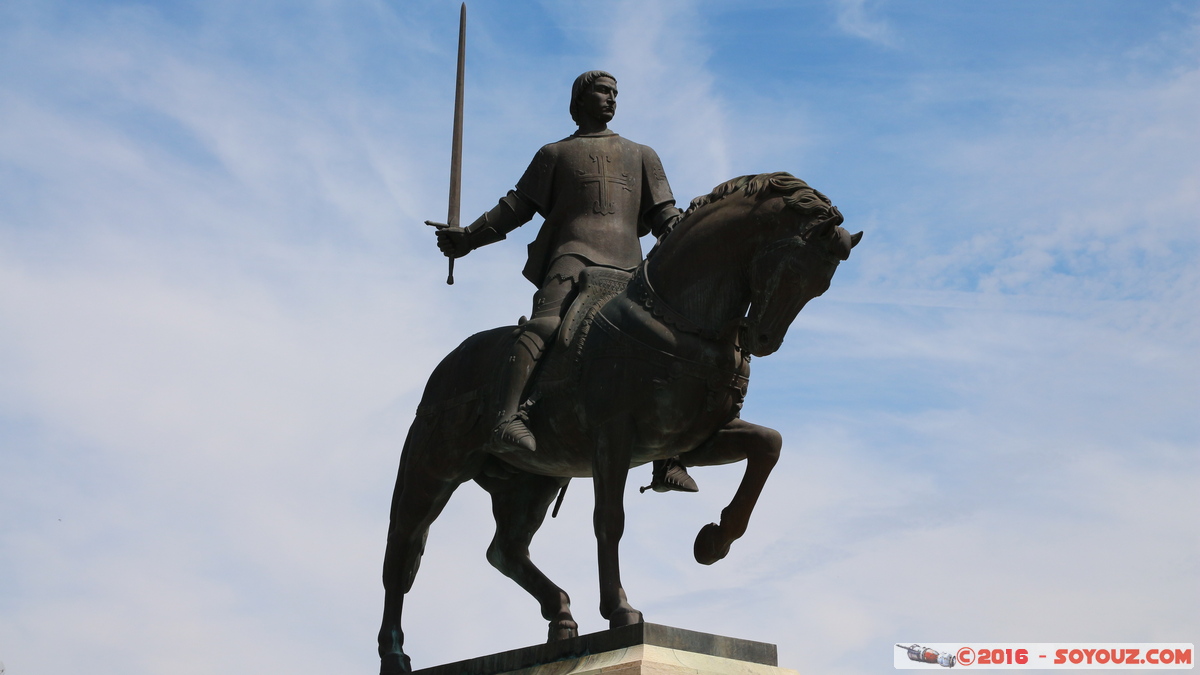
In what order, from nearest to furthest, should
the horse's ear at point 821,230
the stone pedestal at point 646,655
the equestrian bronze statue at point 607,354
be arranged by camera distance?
1. the stone pedestal at point 646,655
2. the horse's ear at point 821,230
3. the equestrian bronze statue at point 607,354

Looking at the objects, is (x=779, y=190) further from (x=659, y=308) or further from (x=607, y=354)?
(x=607, y=354)

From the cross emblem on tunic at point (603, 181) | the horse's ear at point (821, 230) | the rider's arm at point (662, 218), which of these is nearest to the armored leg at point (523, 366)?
the cross emblem on tunic at point (603, 181)

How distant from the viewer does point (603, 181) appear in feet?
32.0

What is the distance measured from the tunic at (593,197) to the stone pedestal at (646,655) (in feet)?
8.61

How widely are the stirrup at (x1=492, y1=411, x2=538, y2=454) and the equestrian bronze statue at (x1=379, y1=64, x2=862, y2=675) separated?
1cm

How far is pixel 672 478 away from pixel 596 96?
2731mm

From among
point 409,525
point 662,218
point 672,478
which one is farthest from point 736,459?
point 409,525

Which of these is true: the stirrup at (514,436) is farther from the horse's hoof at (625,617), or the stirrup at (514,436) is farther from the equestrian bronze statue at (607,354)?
the horse's hoof at (625,617)

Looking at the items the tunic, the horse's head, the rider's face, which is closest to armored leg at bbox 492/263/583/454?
the tunic

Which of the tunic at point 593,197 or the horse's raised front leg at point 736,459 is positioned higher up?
the tunic at point 593,197

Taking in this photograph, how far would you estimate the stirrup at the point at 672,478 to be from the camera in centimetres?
930

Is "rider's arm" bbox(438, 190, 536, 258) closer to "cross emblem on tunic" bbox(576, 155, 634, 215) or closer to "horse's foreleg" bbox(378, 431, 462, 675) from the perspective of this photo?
"cross emblem on tunic" bbox(576, 155, 634, 215)

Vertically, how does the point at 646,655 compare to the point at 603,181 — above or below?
below

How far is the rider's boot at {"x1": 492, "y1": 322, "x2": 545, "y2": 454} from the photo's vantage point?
902 centimetres
